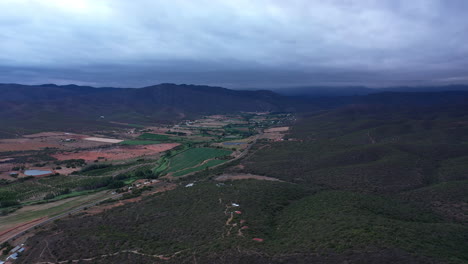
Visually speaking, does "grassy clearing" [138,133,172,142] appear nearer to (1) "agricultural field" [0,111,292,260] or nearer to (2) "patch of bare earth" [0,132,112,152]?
(1) "agricultural field" [0,111,292,260]

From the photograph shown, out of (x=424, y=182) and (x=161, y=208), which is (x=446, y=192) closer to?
(x=424, y=182)

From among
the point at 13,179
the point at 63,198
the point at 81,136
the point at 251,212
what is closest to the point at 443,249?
the point at 251,212

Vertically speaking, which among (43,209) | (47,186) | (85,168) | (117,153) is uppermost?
(43,209)

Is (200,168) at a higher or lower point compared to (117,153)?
higher

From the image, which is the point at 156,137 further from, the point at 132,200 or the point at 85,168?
the point at 132,200

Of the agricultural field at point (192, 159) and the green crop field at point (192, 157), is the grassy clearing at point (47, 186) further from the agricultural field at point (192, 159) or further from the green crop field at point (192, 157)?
the green crop field at point (192, 157)

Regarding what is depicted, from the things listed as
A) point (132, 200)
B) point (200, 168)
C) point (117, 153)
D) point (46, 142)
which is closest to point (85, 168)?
point (117, 153)

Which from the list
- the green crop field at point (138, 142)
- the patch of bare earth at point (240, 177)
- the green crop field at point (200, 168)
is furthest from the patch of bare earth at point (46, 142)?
the patch of bare earth at point (240, 177)
